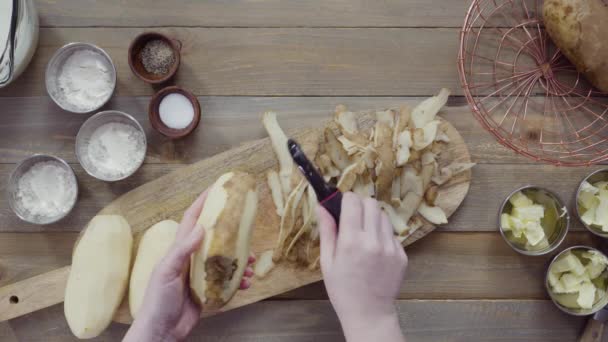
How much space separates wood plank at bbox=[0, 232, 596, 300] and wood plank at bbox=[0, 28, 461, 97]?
45cm

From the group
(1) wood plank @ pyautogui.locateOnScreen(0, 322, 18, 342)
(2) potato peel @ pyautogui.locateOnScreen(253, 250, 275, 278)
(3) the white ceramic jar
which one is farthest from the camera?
(1) wood plank @ pyautogui.locateOnScreen(0, 322, 18, 342)

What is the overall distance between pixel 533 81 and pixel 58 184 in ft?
4.44

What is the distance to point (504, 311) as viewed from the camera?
4.72ft

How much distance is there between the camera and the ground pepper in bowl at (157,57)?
137 centimetres

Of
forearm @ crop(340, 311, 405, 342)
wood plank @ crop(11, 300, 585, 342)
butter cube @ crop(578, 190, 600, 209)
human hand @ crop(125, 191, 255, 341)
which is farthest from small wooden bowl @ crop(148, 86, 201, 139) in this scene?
butter cube @ crop(578, 190, 600, 209)

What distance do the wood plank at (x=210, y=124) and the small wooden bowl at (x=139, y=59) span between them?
92 millimetres

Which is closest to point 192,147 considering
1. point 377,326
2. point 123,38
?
point 123,38

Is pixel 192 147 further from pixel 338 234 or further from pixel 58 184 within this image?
pixel 338 234

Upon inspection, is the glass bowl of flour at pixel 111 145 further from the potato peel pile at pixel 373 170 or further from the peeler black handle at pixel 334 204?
the peeler black handle at pixel 334 204

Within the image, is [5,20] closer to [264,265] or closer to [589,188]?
[264,265]

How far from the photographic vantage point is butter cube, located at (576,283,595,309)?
1357 mm

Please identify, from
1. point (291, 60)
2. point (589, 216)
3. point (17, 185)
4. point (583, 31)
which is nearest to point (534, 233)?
point (589, 216)

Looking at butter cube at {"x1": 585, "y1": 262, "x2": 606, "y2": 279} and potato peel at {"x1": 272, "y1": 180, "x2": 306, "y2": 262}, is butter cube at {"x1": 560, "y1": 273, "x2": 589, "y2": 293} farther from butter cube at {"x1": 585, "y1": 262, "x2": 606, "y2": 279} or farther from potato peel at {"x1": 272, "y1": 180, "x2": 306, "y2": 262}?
potato peel at {"x1": 272, "y1": 180, "x2": 306, "y2": 262}

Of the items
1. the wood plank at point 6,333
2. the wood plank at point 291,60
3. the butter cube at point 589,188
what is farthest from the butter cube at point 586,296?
the wood plank at point 6,333
